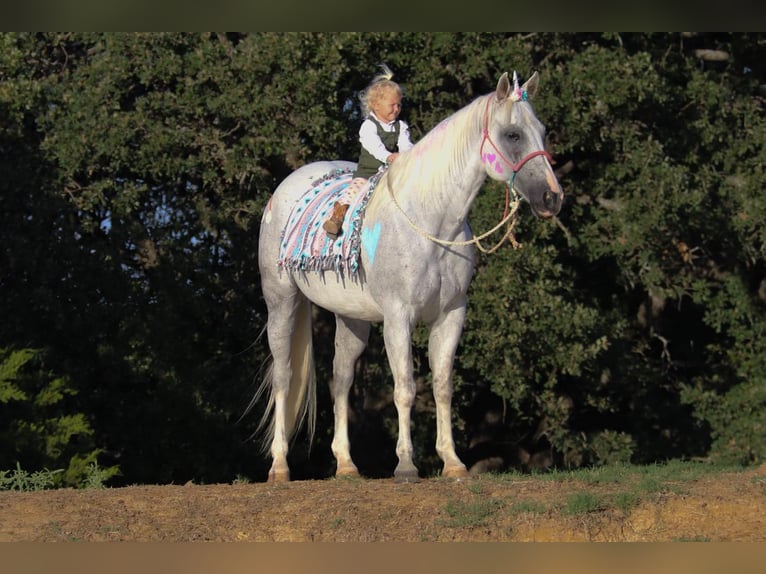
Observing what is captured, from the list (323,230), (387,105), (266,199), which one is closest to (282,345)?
(323,230)

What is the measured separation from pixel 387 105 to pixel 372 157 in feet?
1.64

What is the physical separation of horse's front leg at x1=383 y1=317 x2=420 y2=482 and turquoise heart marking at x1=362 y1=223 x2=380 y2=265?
1.49ft

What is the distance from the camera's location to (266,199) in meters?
13.8

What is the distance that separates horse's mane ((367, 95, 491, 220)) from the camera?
7.83 metres

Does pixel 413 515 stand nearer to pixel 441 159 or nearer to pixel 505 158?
pixel 505 158

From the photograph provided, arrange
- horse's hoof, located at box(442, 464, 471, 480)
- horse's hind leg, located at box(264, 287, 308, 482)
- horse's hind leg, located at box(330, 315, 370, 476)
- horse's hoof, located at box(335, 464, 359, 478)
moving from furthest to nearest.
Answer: horse's hind leg, located at box(264, 287, 308, 482) < horse's hind leg, located at box(330, 315, 370, 476) < horse's hoof, located at box(335, 464, 359, 478) < horse's hoof, located at box(442, 464, 471, 480)

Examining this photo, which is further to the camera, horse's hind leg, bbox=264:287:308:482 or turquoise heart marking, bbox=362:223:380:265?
horse's hind leg, bbox=264:287:308:482

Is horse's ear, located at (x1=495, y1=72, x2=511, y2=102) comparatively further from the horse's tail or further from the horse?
the horse's tail

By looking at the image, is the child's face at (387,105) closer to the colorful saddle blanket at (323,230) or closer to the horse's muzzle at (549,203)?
the colorful saddle blanket at (323,230)

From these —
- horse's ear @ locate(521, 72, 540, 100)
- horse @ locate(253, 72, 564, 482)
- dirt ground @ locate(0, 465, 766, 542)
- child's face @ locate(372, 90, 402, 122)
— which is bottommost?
dirt ground @ locate(0, 465, 766, 542)

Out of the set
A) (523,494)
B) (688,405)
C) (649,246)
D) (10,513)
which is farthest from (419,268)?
(688,405)

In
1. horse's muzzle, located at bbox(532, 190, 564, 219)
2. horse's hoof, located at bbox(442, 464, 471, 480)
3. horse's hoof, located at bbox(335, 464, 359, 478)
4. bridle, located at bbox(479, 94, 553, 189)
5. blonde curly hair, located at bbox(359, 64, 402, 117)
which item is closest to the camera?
horse's muzzle, located at bbox(532, 190, 564, 219)

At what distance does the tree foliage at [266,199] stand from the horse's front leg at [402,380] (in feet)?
16.4

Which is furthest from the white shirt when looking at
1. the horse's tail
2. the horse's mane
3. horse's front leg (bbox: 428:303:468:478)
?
the horse's tail
